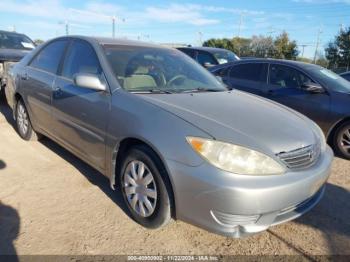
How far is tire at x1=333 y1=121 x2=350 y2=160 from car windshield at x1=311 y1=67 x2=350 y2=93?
62 cm

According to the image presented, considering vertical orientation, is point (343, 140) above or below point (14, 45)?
below

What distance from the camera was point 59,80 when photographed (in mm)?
3762

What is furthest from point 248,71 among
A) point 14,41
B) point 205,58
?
point 14,41

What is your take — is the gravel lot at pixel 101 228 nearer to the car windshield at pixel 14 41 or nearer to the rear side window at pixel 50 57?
the rear side window at pixel 50 57

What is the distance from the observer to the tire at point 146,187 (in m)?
2.54

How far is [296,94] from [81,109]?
3720 mm

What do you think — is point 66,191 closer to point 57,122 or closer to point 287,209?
point 57,122

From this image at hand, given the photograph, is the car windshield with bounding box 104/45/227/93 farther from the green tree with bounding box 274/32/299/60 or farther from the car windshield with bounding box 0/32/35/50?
the green tree with bounding box 274/32/299/60

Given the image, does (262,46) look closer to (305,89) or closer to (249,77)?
(249,77)

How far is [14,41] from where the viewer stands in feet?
28.2

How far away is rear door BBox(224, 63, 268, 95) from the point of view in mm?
6062

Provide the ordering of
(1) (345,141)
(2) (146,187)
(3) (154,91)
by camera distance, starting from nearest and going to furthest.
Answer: (2) (146,187) < (3) (154,91) < (1) (345,141)

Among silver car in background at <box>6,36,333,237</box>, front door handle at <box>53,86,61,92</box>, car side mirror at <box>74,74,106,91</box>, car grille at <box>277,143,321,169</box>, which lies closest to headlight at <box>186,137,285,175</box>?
silver car in background at <box>6,36,333,237</box>

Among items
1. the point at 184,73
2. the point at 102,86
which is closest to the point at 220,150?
the point at 102,86
